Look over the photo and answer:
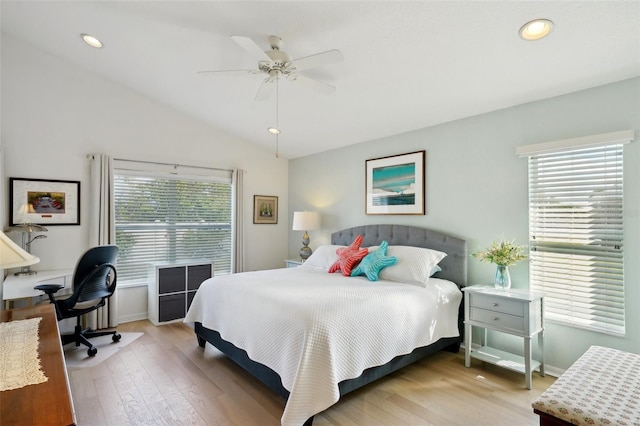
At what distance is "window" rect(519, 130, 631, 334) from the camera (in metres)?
2.51

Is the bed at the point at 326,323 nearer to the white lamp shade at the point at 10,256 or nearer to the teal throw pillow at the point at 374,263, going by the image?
the teal throw pillow at the point at 374,263

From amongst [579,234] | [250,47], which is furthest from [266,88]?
[579,234]

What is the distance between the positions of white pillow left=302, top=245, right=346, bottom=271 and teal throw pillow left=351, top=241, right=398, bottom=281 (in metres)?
0.52

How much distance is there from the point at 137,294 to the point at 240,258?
141cm

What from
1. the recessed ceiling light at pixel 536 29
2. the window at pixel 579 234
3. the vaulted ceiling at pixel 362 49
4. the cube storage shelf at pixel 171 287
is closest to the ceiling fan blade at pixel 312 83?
the vaulted ceiling at pixel 362 49

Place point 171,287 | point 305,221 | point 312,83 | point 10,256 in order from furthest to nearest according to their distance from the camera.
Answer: point 305,221
point 171,287
point 312,83
point 10,256

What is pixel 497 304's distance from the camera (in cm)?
273

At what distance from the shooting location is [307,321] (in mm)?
2066

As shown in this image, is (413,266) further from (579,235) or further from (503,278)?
(579,235)

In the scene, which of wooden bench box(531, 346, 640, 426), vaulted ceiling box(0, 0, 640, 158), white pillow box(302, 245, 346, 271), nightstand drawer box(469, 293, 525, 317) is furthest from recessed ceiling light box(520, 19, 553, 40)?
white pillow box(302, 245, 346, 271)

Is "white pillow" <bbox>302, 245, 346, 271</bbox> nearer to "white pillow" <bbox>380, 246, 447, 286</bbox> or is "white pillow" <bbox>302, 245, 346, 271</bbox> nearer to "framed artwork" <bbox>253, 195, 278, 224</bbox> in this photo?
"white pillow" <bbox>380, 246, 447, 286</bbox>

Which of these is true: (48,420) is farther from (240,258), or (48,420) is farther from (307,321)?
(240,258)

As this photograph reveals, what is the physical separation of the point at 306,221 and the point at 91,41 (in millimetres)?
3114

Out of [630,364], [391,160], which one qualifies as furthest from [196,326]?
[630,364]
